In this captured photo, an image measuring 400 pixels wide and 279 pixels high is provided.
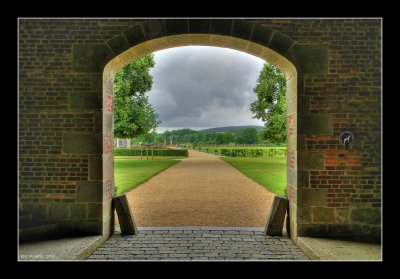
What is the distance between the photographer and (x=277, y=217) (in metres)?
6.01

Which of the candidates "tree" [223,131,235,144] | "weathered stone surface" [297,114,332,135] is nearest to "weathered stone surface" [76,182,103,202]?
"weathered stone surface" [297,114,332,135]

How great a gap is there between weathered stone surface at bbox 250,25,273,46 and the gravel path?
12.9 feet

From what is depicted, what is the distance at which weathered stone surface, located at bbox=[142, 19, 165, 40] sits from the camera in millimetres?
5508

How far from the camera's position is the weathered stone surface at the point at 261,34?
5.52 metres

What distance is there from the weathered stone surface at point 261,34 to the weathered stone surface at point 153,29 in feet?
5.30

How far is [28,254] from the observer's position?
468 cm

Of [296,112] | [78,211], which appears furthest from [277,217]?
[78,211]

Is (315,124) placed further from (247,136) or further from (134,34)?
(247,136)

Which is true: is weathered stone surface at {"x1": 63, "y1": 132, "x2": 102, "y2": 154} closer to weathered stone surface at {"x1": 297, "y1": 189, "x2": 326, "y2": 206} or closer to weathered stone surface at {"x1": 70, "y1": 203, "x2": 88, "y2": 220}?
weathered stone surface at {"x1": 70, "y1": 203, "x2": 88, "y2": 220}

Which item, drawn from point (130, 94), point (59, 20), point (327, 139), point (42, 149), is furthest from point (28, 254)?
point (130, 94)

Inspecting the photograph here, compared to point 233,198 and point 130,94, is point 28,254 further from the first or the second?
point 130,94

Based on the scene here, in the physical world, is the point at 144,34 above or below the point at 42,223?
above

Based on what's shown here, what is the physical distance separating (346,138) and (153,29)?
3.92m

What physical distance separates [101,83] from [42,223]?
8.79 feet
